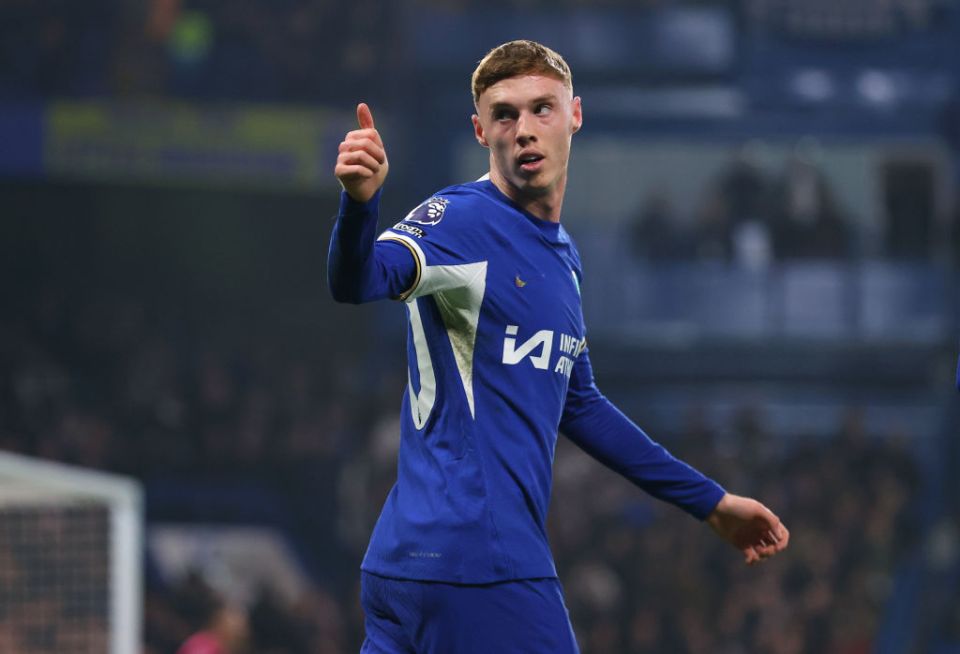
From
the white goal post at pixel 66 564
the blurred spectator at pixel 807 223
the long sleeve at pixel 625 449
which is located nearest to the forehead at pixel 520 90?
the long sleeve at pixel 625 449

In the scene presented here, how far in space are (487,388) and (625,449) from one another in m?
0.58

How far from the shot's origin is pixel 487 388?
113 inches

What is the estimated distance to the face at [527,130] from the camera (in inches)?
116

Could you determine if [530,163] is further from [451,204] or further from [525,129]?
[451,204]

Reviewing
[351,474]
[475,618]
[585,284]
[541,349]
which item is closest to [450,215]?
[541,349]

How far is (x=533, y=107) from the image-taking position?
116 inches

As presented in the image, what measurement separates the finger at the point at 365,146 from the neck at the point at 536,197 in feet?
1.67

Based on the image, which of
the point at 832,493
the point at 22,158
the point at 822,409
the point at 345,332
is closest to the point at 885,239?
the point at 822,409

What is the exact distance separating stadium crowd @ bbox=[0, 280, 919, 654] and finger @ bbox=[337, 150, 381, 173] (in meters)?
8.41

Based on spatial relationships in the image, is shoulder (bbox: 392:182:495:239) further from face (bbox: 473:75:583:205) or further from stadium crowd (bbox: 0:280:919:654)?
stadium crowd (bbox: 0:280:919:654)

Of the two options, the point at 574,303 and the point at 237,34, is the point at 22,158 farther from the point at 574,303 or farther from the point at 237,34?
the point at 574,303

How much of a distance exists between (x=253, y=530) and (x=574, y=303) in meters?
10.7

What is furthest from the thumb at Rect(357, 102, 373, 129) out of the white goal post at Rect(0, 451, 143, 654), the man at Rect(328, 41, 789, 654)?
the white goal post at Rect(0, 451, 143, 654)

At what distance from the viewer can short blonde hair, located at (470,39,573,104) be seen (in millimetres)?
2963
